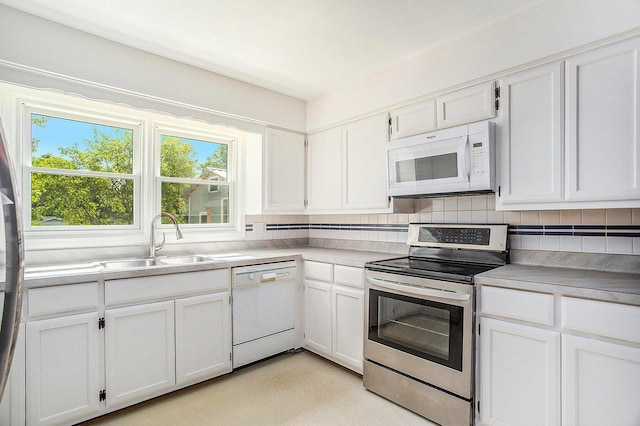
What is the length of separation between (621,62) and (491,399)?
1851 millimetres

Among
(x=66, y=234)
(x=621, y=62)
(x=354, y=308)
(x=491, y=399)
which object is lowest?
(x=491, y=399)

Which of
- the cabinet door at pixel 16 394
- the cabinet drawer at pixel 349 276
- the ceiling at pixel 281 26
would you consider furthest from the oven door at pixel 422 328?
the cabinet door at pixel 16 394

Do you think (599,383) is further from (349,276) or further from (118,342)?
(118,342)

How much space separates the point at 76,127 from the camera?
258 centimetres

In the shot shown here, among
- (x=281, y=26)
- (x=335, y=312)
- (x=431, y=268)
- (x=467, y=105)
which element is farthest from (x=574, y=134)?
(x=335, y=312)

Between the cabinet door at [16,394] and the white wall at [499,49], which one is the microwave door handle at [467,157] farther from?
the cabinet door at [16,394]

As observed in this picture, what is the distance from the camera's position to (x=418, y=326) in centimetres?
215

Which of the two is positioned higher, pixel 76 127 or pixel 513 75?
pixel 513 75

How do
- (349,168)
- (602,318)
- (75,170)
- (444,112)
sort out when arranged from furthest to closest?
1. (349,168)
2. (75,170)
3. (444,112)
4. (602,318)

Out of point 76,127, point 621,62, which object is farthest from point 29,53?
point 621,62

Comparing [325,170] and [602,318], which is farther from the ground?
[325,170]

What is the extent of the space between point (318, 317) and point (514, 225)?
64.8 inches

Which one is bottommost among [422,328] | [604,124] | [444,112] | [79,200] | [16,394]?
[16,394]

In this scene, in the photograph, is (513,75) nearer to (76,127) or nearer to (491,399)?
(491,399)
